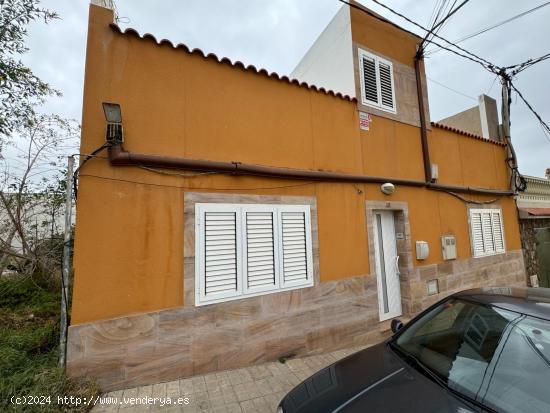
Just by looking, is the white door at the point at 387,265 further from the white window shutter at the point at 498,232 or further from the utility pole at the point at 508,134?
the utility pole at the point at 508,134

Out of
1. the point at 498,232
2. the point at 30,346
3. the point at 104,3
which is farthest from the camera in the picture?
the point at 498,232

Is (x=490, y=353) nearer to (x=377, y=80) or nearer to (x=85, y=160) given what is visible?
(x=85, y=160)

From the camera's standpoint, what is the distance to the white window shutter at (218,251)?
3.60m

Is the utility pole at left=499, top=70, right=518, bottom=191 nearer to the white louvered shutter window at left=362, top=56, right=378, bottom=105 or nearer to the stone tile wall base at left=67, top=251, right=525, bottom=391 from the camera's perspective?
the white louvered shutter window at left=362, top=56, right=378, bottom=105

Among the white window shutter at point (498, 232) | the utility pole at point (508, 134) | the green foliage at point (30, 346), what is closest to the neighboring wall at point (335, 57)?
the utility pole at point (508, 134)

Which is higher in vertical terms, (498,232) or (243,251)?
(498,232)

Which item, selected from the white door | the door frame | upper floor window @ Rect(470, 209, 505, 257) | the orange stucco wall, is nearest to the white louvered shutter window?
the orange stucco wall

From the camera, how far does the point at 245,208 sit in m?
3.98

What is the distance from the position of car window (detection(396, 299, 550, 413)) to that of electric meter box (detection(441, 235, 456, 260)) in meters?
4.35

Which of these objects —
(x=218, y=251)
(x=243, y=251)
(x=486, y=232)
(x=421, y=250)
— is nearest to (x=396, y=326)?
(x=243, y=251)

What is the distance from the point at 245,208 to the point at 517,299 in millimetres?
3212

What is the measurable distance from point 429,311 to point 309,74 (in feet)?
22.1

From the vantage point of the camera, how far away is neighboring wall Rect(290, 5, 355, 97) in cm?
565

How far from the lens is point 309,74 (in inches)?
287
